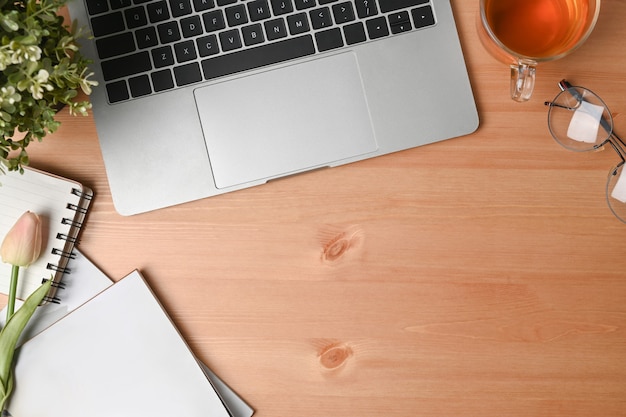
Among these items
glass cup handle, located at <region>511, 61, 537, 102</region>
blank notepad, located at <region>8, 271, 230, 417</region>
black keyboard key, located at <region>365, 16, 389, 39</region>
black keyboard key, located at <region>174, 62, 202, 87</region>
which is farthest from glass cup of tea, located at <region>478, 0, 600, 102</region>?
blank notepad, located at <region>8, 271, 230, 417</region>

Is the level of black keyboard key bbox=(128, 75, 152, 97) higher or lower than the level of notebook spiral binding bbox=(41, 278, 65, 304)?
higher

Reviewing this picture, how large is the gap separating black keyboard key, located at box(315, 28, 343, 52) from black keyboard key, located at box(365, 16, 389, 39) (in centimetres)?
4

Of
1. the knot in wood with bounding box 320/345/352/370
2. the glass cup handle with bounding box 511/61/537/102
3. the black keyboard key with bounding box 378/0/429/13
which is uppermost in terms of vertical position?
the black keyboard key with bounding box 378/0/429/13

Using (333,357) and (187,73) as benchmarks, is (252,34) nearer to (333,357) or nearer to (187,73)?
(187,73)

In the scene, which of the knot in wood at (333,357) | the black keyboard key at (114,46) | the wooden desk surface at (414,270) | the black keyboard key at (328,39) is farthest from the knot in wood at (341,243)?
the black keyboard key at (114,46)

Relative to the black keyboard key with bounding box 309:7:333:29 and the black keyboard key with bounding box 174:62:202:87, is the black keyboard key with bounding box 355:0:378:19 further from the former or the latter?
the black keyboard key with bounding box 174:62:202:87

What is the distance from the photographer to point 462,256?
2.26ft

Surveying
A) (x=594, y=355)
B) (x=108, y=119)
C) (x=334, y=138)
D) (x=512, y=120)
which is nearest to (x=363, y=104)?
(x=334, y=138)

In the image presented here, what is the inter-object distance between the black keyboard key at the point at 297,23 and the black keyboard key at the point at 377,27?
71 millimetres

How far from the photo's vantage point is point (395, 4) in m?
0.67

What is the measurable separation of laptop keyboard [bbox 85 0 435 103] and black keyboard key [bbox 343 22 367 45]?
0.10 ft

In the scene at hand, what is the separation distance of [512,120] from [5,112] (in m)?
0.54

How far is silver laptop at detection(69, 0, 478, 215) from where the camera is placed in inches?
25.8

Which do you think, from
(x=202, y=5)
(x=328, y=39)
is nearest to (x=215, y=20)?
(x=202, y=5)
